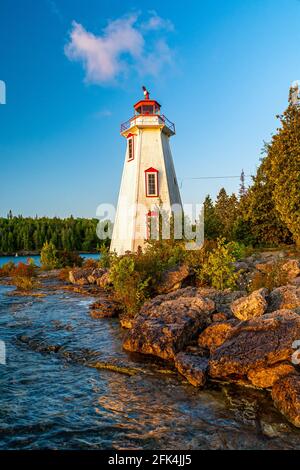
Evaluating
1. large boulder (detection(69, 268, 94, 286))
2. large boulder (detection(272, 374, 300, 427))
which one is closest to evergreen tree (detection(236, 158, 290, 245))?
large boulder (detection(69, 268, 94, 286))

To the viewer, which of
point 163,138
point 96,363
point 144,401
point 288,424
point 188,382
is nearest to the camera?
point 288,424

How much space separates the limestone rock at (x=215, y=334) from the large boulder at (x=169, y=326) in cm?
32

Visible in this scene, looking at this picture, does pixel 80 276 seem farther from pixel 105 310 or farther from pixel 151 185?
pixel 105 310

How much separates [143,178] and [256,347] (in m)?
22.7

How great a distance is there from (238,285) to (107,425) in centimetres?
978

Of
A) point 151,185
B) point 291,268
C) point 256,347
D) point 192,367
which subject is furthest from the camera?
point 151,185

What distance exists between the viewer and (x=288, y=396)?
6.62 metres

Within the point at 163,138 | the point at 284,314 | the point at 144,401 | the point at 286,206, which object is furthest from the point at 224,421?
the point at 163,138

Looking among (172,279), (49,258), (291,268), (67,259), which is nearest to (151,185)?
(67,259)

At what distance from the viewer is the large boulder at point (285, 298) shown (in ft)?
33.6

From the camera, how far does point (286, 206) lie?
21922 mm

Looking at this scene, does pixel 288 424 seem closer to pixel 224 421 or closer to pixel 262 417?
pixel 262 417

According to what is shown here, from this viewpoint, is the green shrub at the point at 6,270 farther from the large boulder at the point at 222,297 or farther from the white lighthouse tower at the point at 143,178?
the large boulder at the point at 222,297

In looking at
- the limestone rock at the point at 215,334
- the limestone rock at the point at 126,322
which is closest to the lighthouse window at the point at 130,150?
the limestone rock at the point at 126,322
